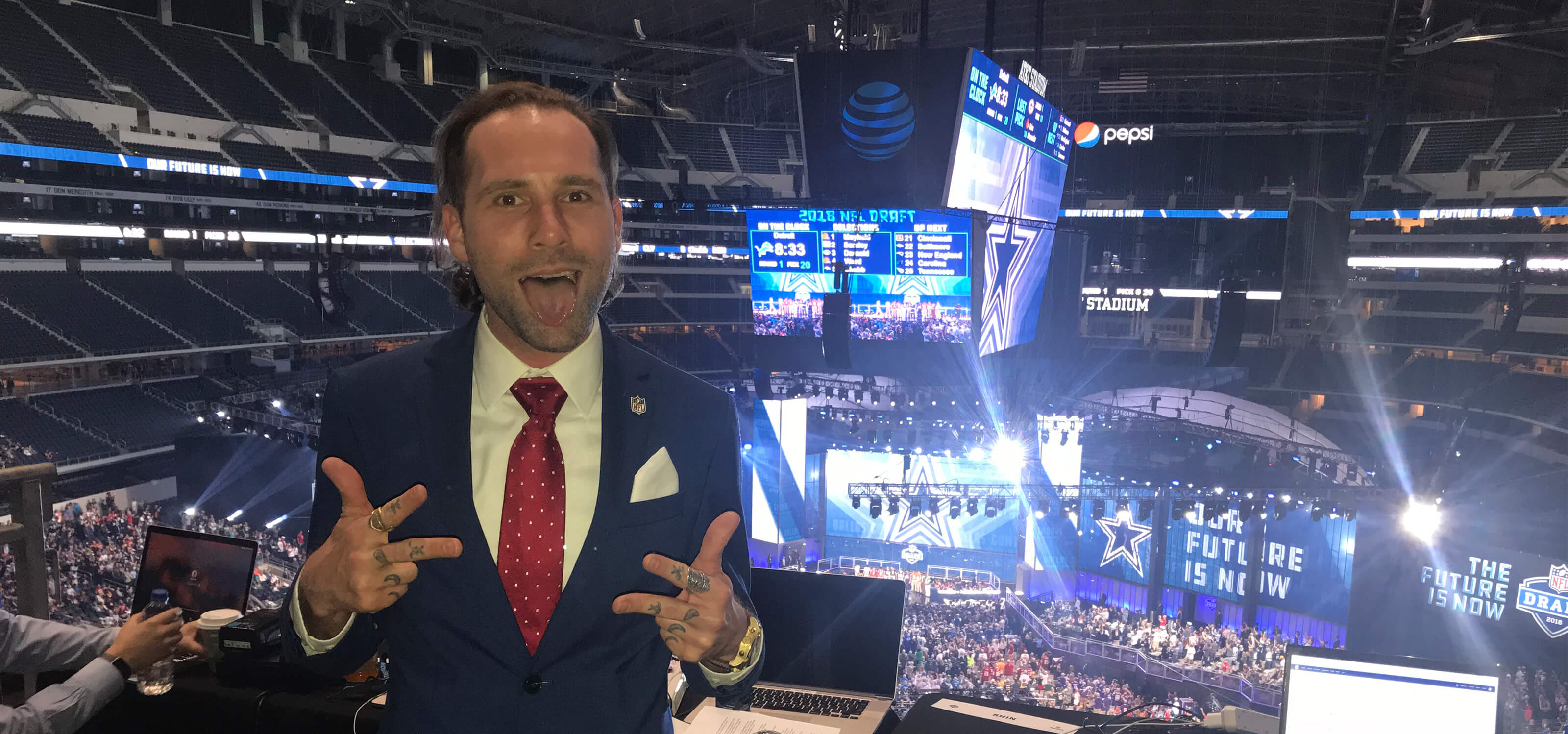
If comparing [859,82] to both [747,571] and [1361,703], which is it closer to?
[1361,703]

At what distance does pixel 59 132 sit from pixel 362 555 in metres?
20.0

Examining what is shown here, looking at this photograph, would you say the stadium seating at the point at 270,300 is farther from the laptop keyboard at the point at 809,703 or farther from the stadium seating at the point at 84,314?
the laptop keyboard at the point at 809,703

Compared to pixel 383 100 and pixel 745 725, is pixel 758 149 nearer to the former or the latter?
pixel 383 100

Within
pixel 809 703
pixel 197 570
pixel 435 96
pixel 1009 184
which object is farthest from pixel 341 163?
pixel 809 703

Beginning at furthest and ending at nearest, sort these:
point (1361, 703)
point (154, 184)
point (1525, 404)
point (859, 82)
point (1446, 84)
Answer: point (1446, 84)
point (154, 184)
point (1525, 404)
point (859, 82)
point (1361, 703)

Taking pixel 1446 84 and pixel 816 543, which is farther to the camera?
pixel 1446 84

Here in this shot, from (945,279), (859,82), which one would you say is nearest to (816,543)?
(945,279)

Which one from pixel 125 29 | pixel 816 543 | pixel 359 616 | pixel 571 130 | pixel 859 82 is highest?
pixel 125 29

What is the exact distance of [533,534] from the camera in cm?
124

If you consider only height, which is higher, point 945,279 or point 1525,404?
point 945,279

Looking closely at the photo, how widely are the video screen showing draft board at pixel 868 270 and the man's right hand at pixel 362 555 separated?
887 cm

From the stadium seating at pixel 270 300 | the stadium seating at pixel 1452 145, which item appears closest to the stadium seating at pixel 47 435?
the stadium seating at pixel 270 300

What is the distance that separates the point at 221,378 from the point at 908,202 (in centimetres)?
1559

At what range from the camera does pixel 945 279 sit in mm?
10648
